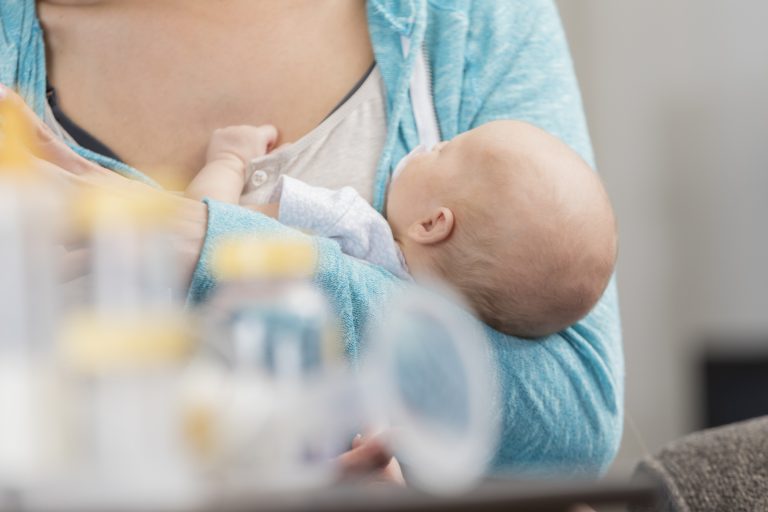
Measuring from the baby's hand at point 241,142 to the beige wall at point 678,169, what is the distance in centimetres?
249

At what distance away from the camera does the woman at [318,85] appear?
4.89 feet

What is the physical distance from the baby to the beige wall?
2.53 meters

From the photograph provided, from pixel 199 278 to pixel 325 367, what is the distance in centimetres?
49

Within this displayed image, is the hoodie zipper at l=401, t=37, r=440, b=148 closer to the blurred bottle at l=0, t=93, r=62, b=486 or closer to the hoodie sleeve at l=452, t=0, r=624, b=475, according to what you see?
the hoodie sleeve at l=452, t=0, r=624, b=475

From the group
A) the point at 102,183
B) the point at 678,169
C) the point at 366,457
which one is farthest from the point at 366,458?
the point at 678,169

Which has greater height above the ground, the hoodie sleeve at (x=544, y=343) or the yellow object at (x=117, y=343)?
the yellow object at (x=117, y=343)

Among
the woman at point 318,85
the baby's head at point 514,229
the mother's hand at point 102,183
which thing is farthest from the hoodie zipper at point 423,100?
the mother's hand at point 102,183

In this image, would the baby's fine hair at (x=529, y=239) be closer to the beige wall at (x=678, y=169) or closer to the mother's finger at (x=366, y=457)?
the mother's finger at (x=366, y=457)

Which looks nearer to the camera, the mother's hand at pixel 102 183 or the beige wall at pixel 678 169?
the mother's hand at pixel 102 183

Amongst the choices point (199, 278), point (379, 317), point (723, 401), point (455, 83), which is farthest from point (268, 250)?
point (723, 401)

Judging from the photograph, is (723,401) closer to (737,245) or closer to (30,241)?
(737,245)

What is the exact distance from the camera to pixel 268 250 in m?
0.62

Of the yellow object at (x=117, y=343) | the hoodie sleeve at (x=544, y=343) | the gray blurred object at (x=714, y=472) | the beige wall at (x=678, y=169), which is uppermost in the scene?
the yellow object at (x=117, y=343)

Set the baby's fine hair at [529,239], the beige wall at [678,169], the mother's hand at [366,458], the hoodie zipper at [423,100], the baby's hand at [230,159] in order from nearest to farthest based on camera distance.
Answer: the mother's hand at [366,458], the baby's fine hair at [529,239], the baby's hand at [230,159], the hoodie zipper at [423,100], the beige wall at [678,169]
